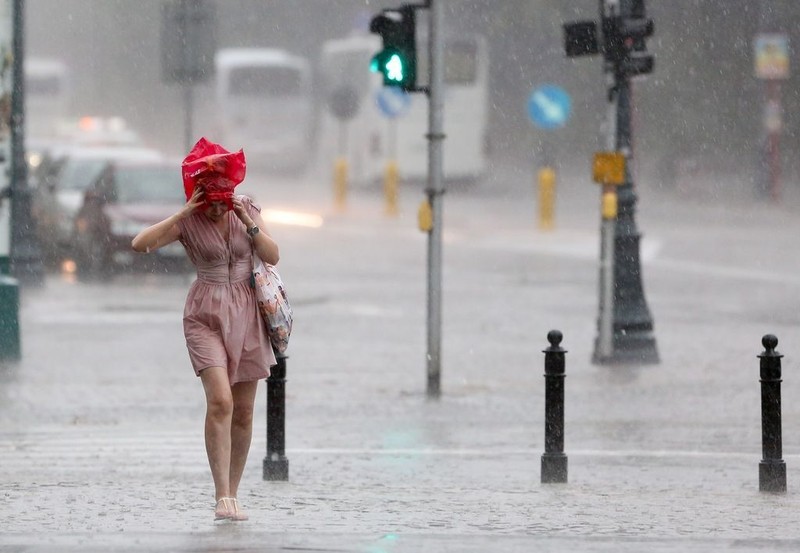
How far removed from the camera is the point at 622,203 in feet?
54.6

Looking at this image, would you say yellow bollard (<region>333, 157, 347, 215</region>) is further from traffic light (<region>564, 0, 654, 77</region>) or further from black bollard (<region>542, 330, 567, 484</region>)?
black bollard (<region>542, 330, 567, 484</region>)

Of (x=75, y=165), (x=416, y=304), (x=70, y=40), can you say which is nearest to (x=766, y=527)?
(x=416, y=304)

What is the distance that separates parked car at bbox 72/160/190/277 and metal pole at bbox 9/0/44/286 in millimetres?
1485

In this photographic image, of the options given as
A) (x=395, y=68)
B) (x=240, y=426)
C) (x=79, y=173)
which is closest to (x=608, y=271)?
(x=395, y=68)

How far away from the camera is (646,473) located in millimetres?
10617

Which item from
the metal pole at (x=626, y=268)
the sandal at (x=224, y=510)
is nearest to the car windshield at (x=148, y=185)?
the metal pole at (x=626, y=268)

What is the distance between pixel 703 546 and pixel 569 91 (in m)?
46.5

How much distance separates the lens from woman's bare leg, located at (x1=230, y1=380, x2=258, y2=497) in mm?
8523

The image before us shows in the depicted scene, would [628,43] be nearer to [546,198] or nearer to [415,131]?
[546,198]

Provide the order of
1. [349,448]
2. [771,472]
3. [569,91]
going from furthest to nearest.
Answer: [569,91]
[349,448]
[771,472]

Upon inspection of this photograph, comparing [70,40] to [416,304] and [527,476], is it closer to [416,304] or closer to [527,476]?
[416,304]

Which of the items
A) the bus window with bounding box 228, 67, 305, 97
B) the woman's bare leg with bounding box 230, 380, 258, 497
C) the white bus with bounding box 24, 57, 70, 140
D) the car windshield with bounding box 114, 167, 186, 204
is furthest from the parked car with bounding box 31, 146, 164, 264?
the white bus with bounding box 24, 57, 70, 140

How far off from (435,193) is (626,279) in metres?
2.93

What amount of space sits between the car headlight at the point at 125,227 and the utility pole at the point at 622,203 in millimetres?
10287
